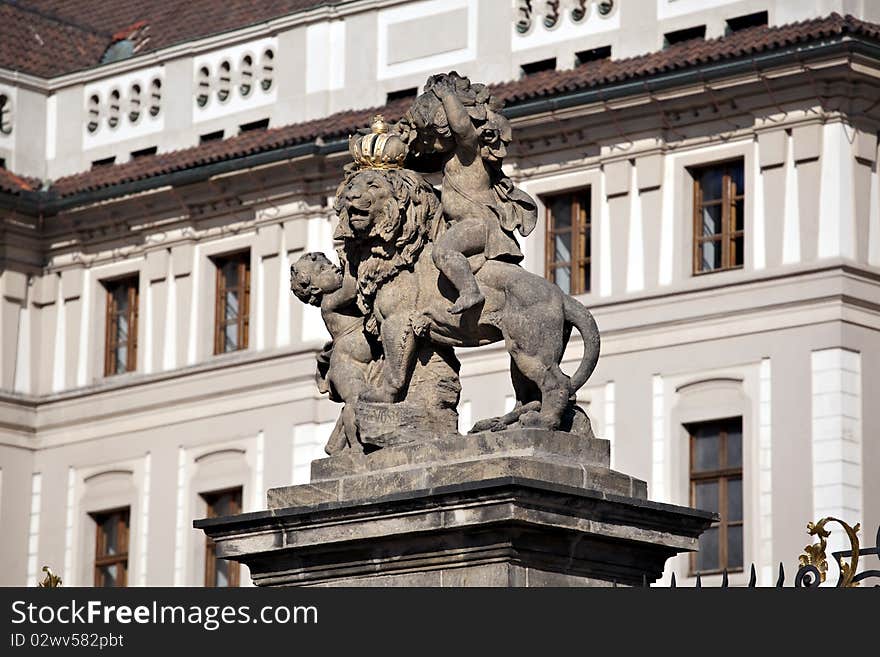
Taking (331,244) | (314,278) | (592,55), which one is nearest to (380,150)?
(314,278)

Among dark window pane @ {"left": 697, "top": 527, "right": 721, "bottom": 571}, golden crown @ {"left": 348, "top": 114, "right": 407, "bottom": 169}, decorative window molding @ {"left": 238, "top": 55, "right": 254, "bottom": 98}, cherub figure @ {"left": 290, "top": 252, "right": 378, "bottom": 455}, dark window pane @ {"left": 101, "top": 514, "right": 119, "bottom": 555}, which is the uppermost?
decorative window molding @ {"left": 238, "top": 55, "right": 254, "bottom": 98}

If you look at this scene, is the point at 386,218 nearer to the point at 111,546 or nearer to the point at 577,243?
the point at 577,243

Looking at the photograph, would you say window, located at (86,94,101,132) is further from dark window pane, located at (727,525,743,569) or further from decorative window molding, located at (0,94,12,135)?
dark window pane, located at (727,525,743,569)

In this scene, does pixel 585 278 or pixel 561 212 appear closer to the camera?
pixel 585 278

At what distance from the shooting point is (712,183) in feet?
135

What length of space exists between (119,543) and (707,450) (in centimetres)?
1108

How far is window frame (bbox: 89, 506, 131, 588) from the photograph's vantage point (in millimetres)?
47938

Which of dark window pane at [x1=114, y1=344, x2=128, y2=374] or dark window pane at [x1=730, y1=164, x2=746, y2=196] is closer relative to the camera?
dark window pane at [x1=730, y1=164, x2=746, y2=196]

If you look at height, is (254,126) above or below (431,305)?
above

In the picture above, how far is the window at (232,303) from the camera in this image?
154ft

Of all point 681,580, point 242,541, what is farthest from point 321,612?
point 681,580

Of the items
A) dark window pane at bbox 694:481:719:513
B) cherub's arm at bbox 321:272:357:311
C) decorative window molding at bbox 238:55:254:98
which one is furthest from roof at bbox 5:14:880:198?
cherub's arm at bbox 321:272:357:311

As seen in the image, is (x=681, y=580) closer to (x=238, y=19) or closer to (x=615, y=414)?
(x=615, y=414)

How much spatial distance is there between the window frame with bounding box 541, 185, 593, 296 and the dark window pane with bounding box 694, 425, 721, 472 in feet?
9.11
